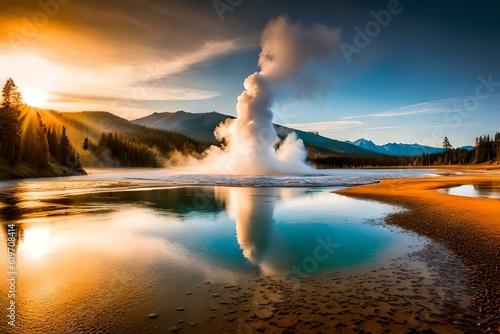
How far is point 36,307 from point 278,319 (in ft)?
21.7

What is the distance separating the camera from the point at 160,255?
13.1 metres

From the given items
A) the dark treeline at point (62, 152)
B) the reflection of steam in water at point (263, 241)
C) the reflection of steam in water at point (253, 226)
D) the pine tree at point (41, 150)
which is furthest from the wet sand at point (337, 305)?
the dark treeline at point (62, 152)

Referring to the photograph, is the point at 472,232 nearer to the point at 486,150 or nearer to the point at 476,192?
the point at 476,192

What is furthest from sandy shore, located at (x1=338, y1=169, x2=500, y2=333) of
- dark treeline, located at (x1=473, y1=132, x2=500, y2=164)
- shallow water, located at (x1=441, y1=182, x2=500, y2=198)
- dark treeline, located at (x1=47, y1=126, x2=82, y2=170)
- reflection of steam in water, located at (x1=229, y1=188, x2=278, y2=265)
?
dark treeline, located at (x1=473, y1=132, x2=500, y2=164)

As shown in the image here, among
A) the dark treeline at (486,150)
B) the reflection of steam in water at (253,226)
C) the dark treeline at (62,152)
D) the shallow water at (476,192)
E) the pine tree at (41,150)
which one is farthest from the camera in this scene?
the dark treeline at (486,150)

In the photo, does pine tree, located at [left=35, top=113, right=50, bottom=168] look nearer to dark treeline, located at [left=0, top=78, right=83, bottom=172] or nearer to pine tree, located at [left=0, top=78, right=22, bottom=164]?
dark treeline, located at [left=0, top=78, right=83, bottom=172]

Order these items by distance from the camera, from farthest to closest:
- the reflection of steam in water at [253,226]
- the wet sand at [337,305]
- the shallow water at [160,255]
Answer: the reflection of steam in water at [253,226], the shallow water at [160,255], the wet sand at [337,305]

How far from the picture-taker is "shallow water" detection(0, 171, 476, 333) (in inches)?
314

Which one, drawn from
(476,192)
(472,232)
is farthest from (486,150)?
(472,232)

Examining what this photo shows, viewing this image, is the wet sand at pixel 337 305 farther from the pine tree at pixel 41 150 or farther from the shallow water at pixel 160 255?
the pine tree at pixel 41 150

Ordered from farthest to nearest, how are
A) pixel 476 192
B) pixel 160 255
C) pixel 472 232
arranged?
pixel 476 192 → pixel 472 232 → pixel 160 255

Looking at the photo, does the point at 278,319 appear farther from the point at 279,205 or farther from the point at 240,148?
the point at 240,148

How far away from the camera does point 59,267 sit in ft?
37.9

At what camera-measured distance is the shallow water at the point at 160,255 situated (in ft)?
26.2
